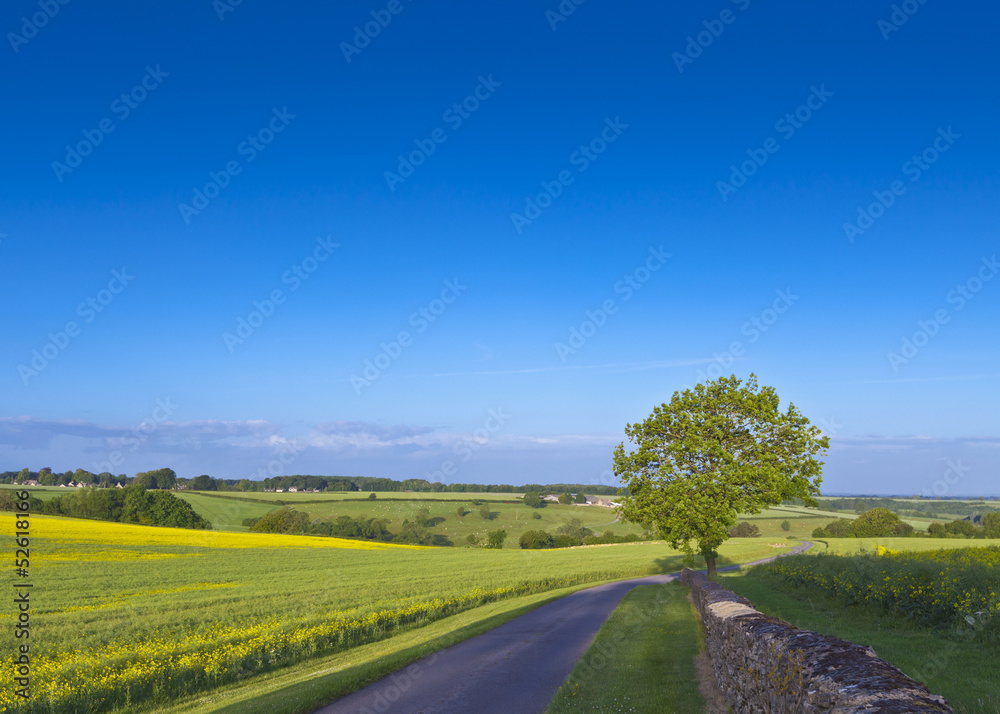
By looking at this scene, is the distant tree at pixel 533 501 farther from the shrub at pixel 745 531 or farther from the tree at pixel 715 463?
the tree at pixel 715 463

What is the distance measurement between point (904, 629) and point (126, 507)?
101m

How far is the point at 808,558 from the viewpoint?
27.7m

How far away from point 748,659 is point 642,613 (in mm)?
15046

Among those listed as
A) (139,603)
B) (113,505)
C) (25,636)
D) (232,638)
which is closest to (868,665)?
(232,638)

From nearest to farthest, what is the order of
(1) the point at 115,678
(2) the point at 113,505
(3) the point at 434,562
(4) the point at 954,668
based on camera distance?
(4) the point at 954,668 < (1) the point at 115,678 < (3) the point at 434,562 < (2) the point at 113,505

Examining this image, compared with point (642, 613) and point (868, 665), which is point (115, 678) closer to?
point (868, 665)

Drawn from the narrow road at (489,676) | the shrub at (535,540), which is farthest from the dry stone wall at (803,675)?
the shrub at (535,540)

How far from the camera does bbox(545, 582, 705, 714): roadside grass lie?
408 inches

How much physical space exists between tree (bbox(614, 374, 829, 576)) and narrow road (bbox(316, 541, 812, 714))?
7.27 meters

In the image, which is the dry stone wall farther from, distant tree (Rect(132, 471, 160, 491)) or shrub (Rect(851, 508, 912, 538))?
distant tree (Rect(132, 471, 160, 491))

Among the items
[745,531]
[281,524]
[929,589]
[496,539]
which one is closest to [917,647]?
[929,589]

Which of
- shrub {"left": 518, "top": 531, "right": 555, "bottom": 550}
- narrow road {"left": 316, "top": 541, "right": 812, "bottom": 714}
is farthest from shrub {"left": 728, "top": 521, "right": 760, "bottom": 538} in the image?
narrow road {"left": 316, "top": 541, "right": 812, "bottom": 714}

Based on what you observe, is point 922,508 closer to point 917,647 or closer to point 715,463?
point 715,463

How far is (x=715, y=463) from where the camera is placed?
25422 mm
